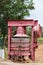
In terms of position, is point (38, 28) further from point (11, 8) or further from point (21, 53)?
point (11, 8)

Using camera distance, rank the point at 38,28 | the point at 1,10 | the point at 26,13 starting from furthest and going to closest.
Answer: the point at 26,13 < the point at 1,10 < the point at 38,28

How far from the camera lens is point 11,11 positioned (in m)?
26.2

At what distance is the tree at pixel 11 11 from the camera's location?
85.4 feet

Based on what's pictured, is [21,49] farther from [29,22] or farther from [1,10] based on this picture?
[1,10]

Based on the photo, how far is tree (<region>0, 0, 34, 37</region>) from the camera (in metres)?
26.0

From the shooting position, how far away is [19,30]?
1900 cm

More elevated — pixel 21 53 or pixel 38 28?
pixel 38 28

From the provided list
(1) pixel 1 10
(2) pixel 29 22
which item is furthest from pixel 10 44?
(1) pixel 1 10

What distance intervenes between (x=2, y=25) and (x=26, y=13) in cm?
251

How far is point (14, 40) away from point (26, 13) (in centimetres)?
954

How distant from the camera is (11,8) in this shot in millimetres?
26500

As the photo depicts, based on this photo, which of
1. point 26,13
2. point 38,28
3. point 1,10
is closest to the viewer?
point 38,28

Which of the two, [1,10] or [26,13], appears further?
[26,13]

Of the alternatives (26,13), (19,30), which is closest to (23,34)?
(19,30)
